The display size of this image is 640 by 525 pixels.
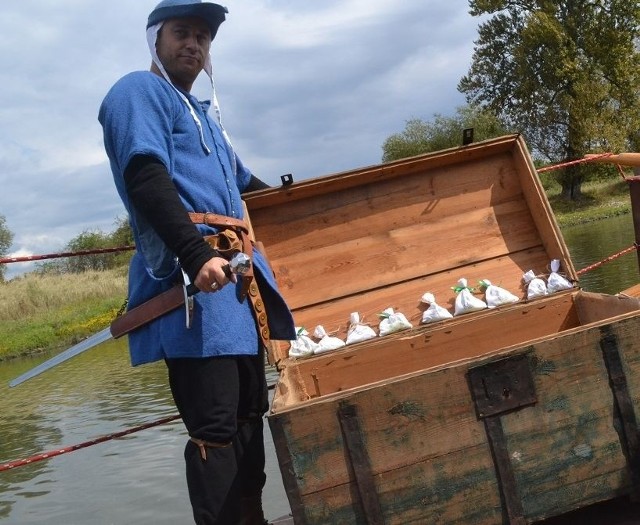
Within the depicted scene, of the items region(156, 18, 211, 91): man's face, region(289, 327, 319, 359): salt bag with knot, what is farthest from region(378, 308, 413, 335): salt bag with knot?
region(156, 18, 211, 91): man's face

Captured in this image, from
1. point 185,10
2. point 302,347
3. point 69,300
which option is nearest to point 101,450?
point 302,347

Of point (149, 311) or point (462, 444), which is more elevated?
point (149, 311)

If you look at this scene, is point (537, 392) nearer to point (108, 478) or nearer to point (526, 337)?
point (526, 337)

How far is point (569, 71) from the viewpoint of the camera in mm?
30047

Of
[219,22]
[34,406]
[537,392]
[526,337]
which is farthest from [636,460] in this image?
[34,406]

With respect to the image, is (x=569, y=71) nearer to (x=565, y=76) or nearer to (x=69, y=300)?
(x=565, y=76)

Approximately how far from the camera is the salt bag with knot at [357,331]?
3.78 metres

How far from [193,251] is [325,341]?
5.92 ft

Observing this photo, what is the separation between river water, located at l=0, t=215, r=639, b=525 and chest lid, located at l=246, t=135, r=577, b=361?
1311 mm

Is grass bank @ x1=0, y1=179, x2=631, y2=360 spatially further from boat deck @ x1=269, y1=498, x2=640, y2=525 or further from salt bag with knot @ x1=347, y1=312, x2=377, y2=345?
boat deck @ x1=269, y1=498, x2=640, y2=525

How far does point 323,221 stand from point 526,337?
4.38 ft

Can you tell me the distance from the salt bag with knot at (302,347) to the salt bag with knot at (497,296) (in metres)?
1.00

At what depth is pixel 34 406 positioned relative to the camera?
10031 millimetres

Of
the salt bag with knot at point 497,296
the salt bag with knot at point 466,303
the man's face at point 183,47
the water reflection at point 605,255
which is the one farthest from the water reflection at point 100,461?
the water reflection at point 605,255
